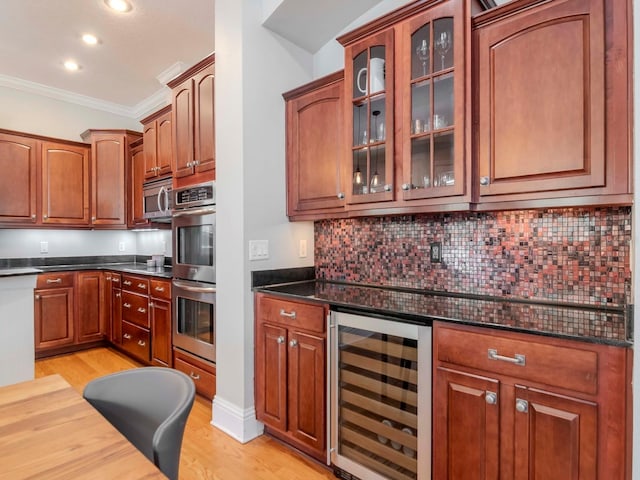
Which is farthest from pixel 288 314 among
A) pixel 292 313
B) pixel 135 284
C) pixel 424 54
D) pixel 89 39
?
pixel 89 39

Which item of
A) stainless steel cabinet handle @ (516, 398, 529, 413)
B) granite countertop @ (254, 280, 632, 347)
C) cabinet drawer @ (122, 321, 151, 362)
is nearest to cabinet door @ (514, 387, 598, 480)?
stainless steel cabinet handle @ (516, 398, 529, 413)

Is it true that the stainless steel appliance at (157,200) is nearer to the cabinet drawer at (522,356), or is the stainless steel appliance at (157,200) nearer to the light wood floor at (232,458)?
the light wood floor at (232,458)

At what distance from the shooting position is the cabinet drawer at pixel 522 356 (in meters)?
1.17

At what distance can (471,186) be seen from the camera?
65.7 inches

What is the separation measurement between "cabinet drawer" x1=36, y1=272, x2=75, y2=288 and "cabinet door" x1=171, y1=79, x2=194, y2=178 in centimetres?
195

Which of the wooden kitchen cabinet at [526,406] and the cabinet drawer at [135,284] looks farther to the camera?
the cabinet drawer at [135,284]

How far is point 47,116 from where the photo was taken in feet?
14.0

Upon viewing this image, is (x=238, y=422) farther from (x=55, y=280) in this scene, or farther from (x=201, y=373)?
(x=55, y=280)

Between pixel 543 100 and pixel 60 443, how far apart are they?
1.93m

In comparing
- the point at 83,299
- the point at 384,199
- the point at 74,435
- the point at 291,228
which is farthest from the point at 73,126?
the point at 74,435

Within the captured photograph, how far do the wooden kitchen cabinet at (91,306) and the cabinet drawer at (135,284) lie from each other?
0.52 m

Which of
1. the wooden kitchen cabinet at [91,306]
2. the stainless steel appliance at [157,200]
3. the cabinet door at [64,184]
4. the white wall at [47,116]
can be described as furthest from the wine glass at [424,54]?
the white wall at [47,116]

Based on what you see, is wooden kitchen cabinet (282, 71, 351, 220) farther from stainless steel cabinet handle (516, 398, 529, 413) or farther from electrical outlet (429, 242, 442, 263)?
stainless steel cabinet handle (516, 398, 529, 413)

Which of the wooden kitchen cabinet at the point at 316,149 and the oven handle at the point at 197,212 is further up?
the wooden kitchen cabinet at the point at 316,149
